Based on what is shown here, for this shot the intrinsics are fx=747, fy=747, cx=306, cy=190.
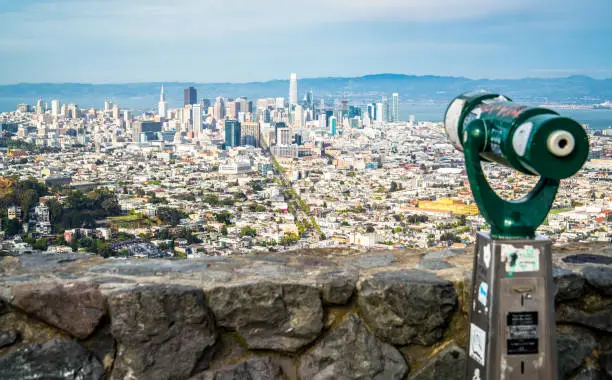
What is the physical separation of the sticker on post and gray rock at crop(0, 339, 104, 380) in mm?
1005

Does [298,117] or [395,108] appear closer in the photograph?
[395,108]

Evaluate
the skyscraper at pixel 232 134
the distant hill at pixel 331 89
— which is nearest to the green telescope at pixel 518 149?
the distant hill at pixel 331 89

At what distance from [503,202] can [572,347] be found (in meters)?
0.65

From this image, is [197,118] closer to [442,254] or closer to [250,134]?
[250,134]

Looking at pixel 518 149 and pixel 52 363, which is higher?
pixel 518 149

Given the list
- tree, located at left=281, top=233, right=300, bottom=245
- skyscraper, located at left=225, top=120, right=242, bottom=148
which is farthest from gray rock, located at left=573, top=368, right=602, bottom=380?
skyscraper, located at left=225, top=120, right=242, bottom=148

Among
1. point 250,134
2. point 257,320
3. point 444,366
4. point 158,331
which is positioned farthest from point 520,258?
point 250,134

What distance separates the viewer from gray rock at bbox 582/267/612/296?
203 centimetres

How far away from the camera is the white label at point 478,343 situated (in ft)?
5.36

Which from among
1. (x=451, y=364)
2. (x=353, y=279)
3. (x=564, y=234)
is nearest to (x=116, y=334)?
(x=353, y=279)

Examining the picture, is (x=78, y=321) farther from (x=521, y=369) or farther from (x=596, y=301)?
(x=596, y=301)

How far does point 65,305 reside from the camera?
1.81m

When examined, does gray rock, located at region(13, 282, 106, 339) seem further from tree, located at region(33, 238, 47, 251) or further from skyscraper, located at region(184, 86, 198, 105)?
skyscraper, located at region(184, 86, 198, 105)

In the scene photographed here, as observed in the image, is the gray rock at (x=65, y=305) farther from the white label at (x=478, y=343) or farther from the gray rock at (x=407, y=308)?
the white label at (x=478, y=343)
